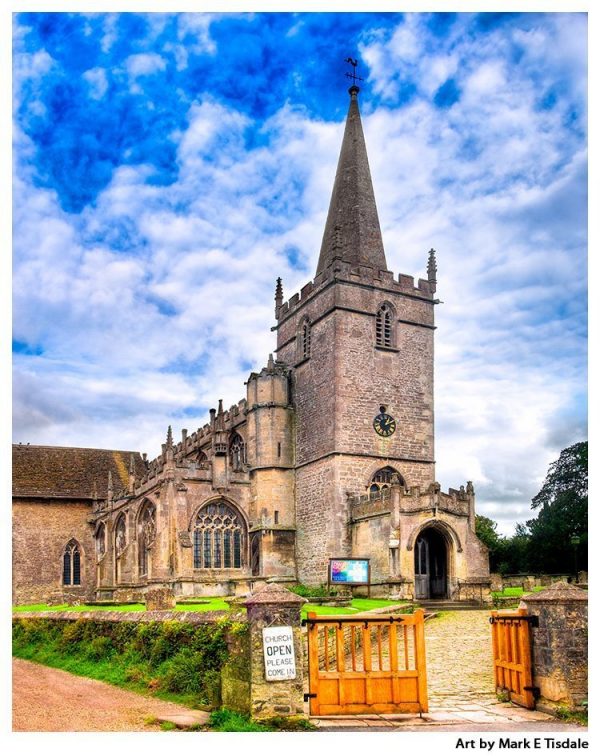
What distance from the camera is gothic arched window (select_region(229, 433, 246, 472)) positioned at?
44562mm

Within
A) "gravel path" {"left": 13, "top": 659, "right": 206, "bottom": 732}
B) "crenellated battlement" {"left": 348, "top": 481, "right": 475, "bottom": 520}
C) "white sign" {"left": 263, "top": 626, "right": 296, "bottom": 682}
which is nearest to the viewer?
"white sign" {"left": 263, "top": 626, "right": 296, "bottom": 682}

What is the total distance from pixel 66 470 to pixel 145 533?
1551cm

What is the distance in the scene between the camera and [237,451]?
4575 centimetres

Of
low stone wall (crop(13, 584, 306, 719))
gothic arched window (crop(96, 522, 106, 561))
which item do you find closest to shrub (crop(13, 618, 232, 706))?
low stone wall (crop(13, 584, 306, 719))

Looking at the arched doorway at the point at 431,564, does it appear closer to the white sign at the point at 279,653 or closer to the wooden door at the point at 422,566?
the wooden door at the point at 422,566

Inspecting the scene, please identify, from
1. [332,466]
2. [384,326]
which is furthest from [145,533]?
[384,326]

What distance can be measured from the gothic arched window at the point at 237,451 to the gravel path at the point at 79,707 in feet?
87.1

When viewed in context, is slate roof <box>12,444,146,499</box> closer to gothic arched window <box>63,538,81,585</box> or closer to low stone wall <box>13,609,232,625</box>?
gothic arched window <box>63,538,81,585</box>

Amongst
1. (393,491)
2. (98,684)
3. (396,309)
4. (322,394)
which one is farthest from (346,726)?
(396,309)

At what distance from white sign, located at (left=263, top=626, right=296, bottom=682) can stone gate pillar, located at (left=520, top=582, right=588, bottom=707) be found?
4083mm

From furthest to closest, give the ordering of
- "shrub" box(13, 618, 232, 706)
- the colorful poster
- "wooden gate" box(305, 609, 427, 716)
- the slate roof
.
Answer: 1. the slate roof
2. the colorful poster
3. "shrub" box(13, 618, 232, 706)
4. "wooden gate" box(305, 609, 427, 716)

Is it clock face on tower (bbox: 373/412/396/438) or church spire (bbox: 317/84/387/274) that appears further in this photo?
church spire (bbox: 317/84/387/274)

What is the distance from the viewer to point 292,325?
43750 mm

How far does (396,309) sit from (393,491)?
449 inches
